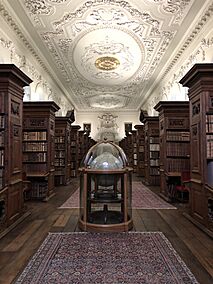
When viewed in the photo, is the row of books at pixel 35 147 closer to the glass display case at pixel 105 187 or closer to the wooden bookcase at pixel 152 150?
the glass display case at pixel 105 187

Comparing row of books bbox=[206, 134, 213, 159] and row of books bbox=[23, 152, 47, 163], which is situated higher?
row of books bbox=[206, 134, 213, 159]

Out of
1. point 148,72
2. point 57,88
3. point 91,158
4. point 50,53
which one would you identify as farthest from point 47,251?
point 57,88

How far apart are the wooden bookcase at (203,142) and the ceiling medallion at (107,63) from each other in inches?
240

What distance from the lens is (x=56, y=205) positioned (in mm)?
6492

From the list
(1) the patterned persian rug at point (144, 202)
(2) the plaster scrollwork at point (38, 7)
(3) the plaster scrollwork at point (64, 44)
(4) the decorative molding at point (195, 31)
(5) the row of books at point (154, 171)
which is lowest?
(1) the patterned persian rug at point (144, 202)

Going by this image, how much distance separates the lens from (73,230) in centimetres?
433

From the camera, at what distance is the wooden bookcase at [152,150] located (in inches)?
392

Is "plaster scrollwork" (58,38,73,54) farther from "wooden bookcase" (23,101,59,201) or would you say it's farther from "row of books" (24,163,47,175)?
"row of books" (24,163,47,175)

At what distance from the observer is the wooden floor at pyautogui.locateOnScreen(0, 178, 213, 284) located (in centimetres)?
293

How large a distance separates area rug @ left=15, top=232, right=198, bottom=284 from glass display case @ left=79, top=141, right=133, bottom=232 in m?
0.32

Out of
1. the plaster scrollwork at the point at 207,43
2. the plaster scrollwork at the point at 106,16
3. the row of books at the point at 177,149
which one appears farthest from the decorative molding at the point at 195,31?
the row of books at the point at 177,149

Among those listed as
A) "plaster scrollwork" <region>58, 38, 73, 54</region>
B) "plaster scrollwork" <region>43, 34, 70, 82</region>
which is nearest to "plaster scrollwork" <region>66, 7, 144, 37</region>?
"plaster scrollwork" <region>58, 38, 73, 54</region>

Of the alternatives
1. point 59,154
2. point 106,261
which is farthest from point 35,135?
point 106,261

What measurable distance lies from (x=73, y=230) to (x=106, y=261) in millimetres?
1387
